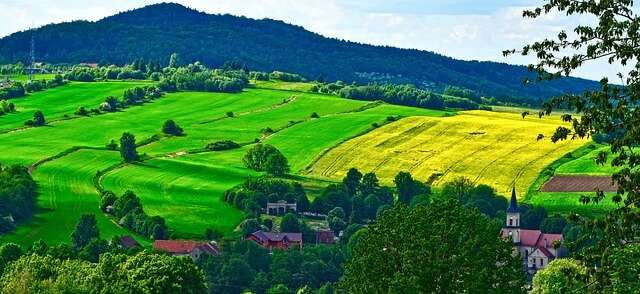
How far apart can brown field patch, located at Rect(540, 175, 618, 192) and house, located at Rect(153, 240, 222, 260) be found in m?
45.6

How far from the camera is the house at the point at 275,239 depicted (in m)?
Result: 159

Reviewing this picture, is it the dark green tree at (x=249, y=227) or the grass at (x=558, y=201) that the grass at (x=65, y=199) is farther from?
the grass at (x=558, y=201)

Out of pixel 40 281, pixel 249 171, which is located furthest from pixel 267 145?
pixel 40 281

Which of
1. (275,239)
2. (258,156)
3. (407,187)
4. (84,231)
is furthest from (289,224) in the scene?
(84,231)

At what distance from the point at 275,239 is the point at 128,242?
22.3 metres

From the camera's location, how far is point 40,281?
8281 cm

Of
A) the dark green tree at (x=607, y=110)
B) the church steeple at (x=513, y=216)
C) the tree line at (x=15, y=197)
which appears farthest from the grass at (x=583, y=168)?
the dark green tree at (x=607, y=110)

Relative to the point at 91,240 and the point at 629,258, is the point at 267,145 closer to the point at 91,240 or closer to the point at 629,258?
the point at 91,240

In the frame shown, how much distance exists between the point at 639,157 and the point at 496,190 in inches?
6091

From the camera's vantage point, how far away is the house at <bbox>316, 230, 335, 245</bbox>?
548 ft

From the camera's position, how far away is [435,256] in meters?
49.6

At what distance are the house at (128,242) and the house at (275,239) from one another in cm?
1664

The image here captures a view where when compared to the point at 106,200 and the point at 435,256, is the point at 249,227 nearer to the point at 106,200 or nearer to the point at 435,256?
the point at 106,200

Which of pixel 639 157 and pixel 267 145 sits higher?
pixel 639 157
